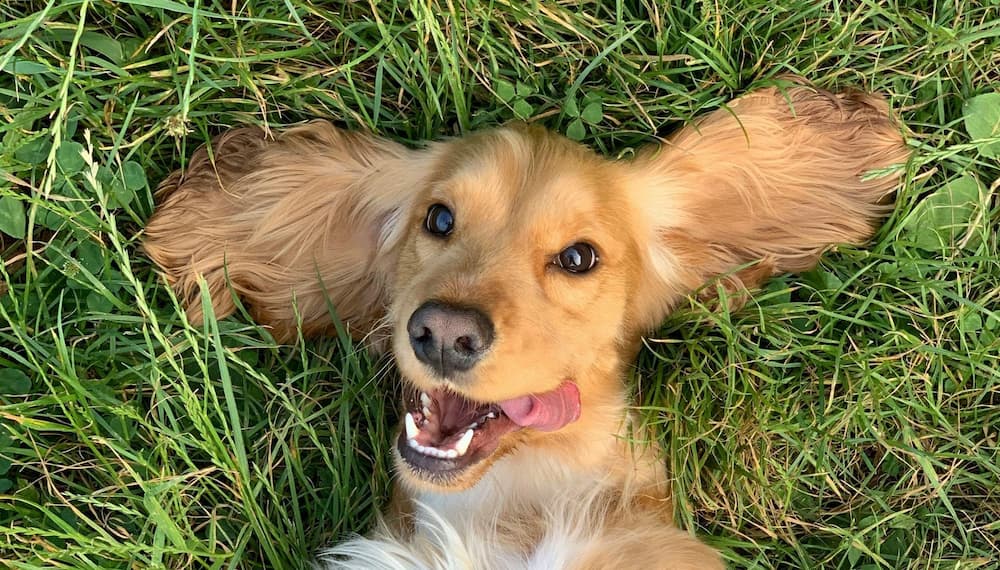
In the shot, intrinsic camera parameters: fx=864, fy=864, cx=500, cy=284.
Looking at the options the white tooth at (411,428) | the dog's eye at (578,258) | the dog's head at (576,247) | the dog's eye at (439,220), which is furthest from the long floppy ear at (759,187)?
the white tooth at (411,428)

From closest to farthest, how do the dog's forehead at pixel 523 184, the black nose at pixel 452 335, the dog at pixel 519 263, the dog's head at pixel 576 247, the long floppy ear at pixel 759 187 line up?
the black nose at pixel 452 335
the dog's head at pixel 576 247
the dog at pixel 519 263
the dog's forehead at pixel 523 184
the long floppy ear at pixel 759 187

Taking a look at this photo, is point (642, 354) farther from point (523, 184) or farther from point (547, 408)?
point (523, 184)

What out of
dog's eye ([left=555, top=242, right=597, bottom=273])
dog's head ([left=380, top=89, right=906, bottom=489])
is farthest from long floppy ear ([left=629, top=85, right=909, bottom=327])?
dog's eye ([left=555, top=242, right=597, bottom=273])

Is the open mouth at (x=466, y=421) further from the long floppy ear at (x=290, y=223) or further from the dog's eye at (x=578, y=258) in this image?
the long floppy ear at (x=290, y=223)

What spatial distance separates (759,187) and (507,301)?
1.08m

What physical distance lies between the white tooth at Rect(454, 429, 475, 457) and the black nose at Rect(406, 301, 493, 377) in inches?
13.6

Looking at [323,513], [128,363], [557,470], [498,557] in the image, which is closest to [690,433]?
[557,470]

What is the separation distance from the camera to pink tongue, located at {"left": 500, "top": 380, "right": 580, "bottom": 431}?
2412mm

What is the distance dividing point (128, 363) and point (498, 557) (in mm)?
1405

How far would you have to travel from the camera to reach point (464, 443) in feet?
7.73

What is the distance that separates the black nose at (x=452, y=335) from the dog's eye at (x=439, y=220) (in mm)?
445

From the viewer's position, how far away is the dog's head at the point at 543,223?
241 cm

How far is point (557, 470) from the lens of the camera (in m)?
2.59

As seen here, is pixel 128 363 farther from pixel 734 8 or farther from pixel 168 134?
pixel 734 8
